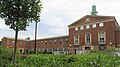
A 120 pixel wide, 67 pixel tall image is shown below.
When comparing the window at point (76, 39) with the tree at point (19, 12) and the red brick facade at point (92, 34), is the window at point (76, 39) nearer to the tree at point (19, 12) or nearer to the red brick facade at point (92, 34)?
the red brick facade at point (92, 34)

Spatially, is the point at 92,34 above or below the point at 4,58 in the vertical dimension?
above

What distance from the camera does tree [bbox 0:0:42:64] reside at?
1208 cm

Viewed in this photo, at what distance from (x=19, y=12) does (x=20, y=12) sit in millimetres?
76

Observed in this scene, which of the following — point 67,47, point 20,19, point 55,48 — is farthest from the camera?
point 55,48

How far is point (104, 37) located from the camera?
140 feet

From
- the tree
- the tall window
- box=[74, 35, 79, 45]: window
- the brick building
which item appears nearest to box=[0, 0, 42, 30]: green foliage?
the tree

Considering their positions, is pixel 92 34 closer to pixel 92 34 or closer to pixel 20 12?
pixel 92 34

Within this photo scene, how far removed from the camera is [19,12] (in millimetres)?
12281

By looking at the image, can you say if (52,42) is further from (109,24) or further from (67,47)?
(109,24)

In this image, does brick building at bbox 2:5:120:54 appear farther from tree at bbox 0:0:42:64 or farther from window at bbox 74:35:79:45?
tree at bbox 0:0:42:64

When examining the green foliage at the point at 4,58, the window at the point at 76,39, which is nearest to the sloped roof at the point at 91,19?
the window at the point at 76,39

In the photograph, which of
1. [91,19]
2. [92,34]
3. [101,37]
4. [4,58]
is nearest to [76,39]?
[92,34]

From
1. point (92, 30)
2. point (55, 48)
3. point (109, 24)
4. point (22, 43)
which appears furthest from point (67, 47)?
point (22, 43)

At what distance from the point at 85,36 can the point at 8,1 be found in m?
35.6
